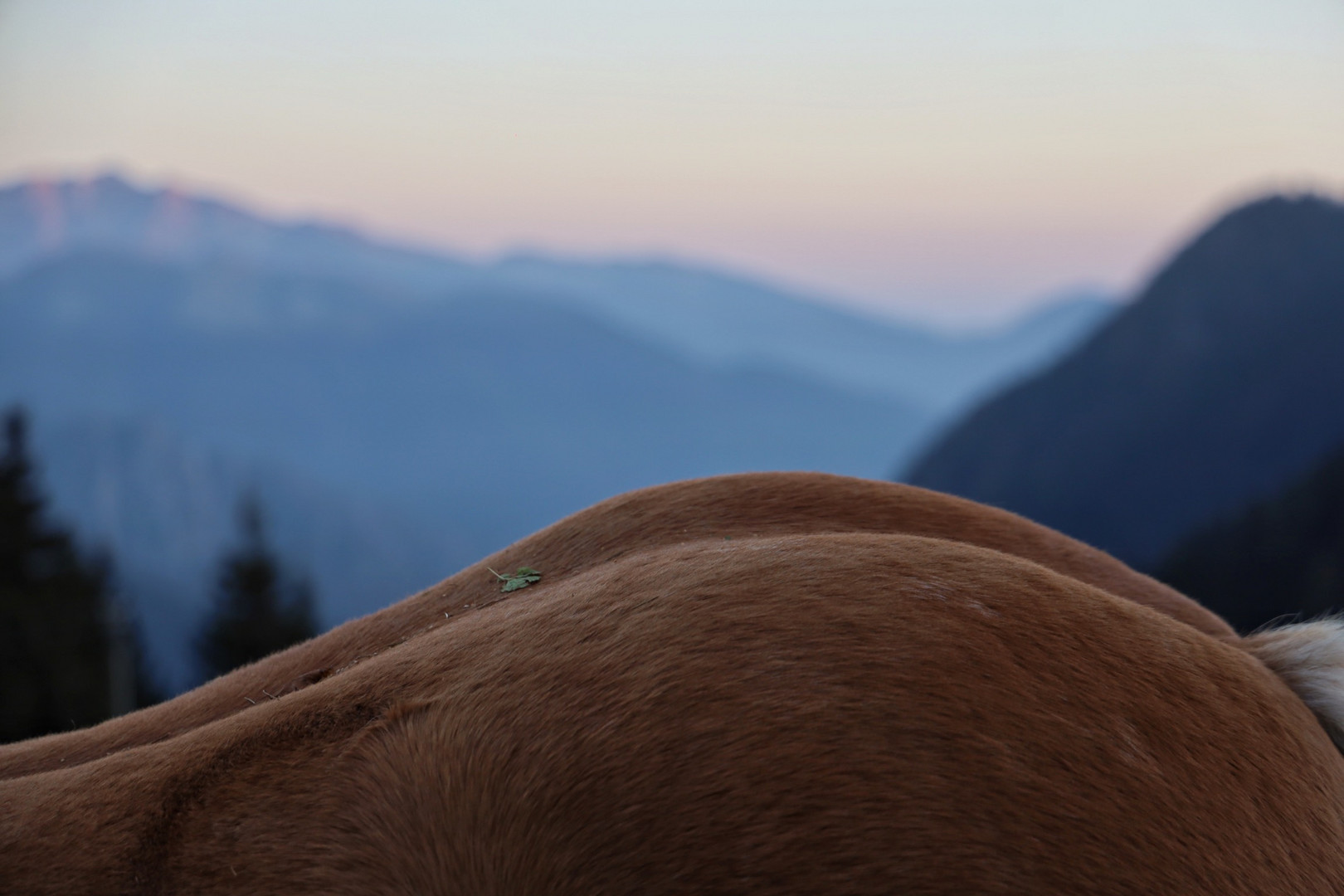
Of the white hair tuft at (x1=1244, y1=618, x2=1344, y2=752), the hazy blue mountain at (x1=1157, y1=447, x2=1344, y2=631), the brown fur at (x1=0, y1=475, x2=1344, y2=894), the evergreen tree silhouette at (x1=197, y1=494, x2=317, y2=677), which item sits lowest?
the hazy blue mountain at (x1=1157, y1=447, x2=1344, y2=631)

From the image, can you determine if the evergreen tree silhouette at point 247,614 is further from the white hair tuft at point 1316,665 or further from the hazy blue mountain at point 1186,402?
the hazy blue mountain at point 1186,402

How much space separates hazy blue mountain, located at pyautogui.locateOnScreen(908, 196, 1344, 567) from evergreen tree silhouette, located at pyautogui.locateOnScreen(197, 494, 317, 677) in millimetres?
108362

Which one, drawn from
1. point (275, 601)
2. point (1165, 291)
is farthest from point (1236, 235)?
point (275, 601)

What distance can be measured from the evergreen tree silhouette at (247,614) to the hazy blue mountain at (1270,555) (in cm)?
4028

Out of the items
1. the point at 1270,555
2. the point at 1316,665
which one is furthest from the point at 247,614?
the point at 1270,555

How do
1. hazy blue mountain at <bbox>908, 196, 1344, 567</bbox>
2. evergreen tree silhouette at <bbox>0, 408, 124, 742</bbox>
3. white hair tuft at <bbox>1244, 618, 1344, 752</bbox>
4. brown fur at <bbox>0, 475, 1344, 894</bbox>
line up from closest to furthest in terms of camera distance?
brown fur at <bbox>0, 475, 1344, 894</bbox>
white hair tuft at <bbox>1244, 618, 1344, 752</bbox>
evergreen tree silhouette at <bbox>0, 408, 124, 742</bbox>
hazy blue mountain at <bbox>908, 196, 1344, 567</bbox>

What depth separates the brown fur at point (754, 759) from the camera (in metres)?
1.94

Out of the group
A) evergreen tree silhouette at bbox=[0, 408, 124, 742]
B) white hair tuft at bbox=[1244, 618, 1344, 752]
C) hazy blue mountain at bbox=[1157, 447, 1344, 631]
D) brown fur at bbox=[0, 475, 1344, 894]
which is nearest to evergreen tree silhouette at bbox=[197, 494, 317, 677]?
evergreen tree silhouette at bbox=[0, 408, 124, 742]

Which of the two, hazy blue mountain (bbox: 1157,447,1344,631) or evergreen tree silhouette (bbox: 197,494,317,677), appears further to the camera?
hazy blue mountain (bbox: 1157,447,1344,631)

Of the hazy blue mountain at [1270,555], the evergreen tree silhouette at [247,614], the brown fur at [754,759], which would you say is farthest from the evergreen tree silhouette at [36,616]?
the hazy blue mountain at [1270,555]

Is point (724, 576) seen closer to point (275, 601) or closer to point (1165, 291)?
point (275, 601)

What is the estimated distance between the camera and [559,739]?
7.09 ft

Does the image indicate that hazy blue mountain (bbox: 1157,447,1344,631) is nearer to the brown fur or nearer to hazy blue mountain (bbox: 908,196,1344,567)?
the brown fur

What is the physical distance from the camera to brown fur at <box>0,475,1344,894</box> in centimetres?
194
